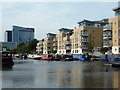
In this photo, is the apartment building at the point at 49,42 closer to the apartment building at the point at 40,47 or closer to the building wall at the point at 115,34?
the apartment building at the point at 40,47

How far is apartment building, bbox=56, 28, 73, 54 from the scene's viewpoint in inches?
4528

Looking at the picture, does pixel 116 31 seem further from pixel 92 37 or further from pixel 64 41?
pixel 64 41

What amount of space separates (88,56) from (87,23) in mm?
18753

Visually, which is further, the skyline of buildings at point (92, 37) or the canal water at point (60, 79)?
the skyline of buildings at point (92, 37)

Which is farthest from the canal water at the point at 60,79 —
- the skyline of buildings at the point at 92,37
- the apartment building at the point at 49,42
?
the apartment building at the point at 49,42

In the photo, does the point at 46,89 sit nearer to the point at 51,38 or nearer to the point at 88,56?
the point at 88,56

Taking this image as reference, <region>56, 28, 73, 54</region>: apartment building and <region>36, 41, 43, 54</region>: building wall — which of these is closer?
<region>56, 28, 73, 54</region>: apartment building

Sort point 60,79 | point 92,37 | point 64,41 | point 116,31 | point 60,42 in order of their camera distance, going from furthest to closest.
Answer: point 60,42 < point 64,41 < point 92,37 < point 116,31 < point 60,79

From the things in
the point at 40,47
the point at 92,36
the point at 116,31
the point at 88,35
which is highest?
the point at 88,35

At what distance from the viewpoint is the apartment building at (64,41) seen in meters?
115

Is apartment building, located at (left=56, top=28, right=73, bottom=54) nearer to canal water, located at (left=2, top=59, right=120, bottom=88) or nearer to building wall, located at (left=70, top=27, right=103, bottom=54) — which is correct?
building wall, located at (left=70, top=27, right=103, bottom=54)

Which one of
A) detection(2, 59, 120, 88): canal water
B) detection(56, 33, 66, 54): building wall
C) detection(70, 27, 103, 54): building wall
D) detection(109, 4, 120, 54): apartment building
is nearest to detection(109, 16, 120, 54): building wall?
detection(109, 4, 120, 54): apartment building

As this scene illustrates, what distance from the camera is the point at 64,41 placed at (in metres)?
120

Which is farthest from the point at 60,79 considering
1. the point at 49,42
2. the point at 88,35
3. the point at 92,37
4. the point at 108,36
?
the point at 49,42
